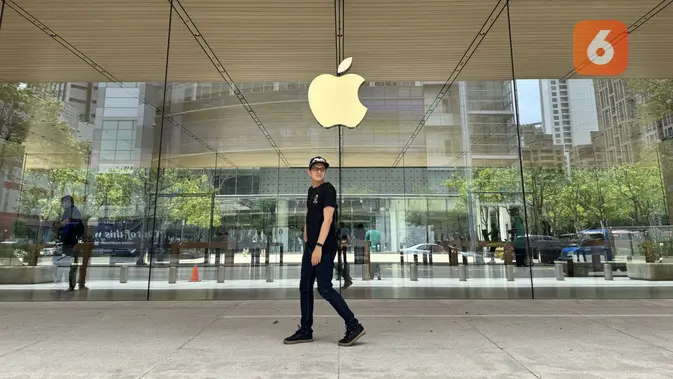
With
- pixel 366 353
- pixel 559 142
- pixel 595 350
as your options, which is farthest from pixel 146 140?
pixel 559 142

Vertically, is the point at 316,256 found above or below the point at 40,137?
below

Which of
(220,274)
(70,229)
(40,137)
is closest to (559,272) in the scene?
(220,274)

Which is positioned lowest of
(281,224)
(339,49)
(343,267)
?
(343,267)

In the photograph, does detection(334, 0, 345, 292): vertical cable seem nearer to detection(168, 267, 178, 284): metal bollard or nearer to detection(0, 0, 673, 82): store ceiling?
detection(0, 0, 673, 82): store ceiling

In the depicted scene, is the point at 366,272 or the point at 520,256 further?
the point at 520,256

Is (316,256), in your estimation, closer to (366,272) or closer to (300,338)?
(300,338)

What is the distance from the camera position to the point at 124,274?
8.97 metres

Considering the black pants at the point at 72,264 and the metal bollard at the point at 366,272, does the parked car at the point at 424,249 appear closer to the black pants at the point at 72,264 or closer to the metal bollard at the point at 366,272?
the metal bollard at the point at 366,272

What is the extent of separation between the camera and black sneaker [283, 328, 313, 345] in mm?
3597

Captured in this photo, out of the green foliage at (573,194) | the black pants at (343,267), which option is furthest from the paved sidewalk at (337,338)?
the green foliage at (573,194)

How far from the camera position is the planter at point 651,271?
963 centimetres

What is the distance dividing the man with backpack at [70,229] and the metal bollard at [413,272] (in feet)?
23.4

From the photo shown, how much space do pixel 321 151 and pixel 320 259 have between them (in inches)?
260

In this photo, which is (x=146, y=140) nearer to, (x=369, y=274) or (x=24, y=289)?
(x=24, y=289)
